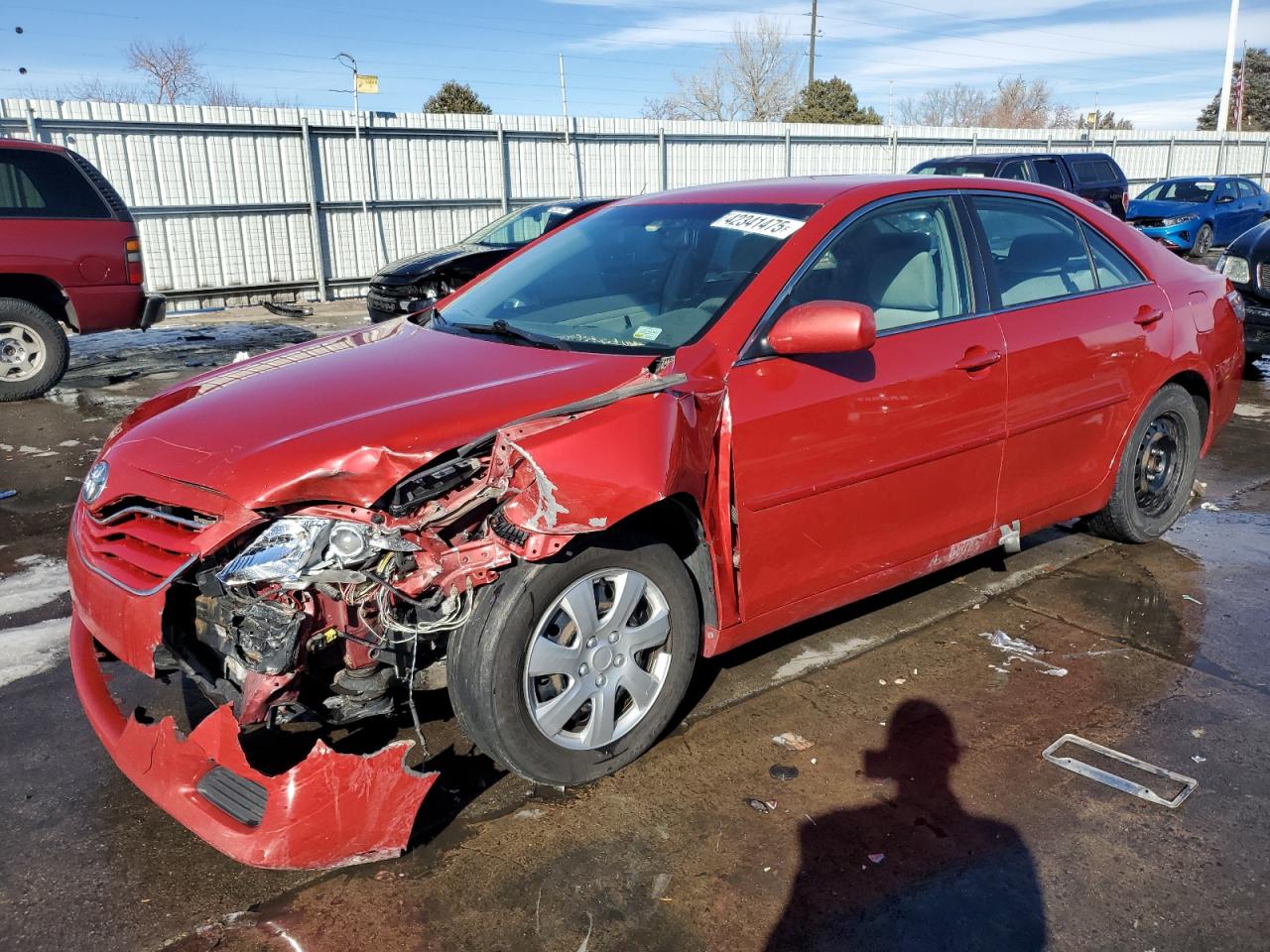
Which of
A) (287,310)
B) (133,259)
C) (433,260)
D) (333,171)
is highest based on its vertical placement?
(333,171)

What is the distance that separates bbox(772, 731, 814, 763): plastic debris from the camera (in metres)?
3.25

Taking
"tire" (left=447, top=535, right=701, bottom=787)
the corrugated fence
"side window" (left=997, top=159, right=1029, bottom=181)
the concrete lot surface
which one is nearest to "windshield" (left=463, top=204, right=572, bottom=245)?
the corrugated fence

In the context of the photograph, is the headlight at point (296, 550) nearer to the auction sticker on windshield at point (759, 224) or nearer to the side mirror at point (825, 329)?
the side mirror at point (825, 329)

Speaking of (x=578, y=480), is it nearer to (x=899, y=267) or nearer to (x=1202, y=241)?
(x=899, y=267)

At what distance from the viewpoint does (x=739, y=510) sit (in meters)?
3.09

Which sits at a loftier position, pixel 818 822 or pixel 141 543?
pixel 141 543

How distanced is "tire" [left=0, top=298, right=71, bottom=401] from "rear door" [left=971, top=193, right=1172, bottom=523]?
7.91 meters

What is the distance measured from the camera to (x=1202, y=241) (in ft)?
66.5

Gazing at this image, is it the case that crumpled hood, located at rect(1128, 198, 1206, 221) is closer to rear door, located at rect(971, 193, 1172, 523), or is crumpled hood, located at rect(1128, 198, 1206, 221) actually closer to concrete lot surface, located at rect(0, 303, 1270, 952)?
rear door, located at rect(971, 193, 1172, 523)

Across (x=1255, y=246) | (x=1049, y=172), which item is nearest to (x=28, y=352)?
(x=1255, y=246)

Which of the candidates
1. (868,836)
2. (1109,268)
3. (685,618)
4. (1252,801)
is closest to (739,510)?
(685,618)

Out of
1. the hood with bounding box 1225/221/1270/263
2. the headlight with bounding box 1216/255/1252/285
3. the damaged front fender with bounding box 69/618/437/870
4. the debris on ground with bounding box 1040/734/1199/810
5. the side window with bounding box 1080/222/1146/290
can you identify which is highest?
the side window with bounding box 1080/222/1146/290

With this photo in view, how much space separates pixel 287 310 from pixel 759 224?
1249cm

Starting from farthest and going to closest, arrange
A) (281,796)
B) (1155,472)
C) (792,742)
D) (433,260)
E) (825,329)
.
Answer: (433,260) < (1155,472) < (792,742) < (825,329) < (281,796)
